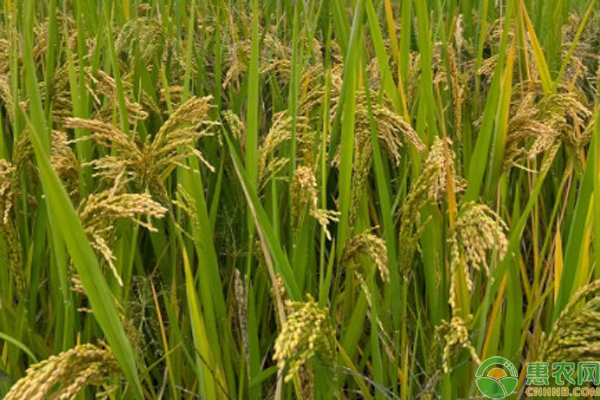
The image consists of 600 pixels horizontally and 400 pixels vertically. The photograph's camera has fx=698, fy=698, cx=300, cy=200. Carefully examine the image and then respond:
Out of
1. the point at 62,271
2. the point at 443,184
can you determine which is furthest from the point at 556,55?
the point at 62,271

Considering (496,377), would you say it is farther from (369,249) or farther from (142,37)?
(142,37)

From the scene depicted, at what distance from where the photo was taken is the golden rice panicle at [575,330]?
89 centimetres

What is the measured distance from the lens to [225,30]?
2.10 metres

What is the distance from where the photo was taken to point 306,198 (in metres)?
1.05

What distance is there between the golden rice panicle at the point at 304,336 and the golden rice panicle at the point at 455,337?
6.1 inches

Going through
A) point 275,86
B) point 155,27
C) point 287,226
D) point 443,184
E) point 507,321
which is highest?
point 155,27

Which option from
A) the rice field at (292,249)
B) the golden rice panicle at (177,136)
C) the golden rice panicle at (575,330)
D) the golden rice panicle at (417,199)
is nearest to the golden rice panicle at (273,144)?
the rice field at (292,249)

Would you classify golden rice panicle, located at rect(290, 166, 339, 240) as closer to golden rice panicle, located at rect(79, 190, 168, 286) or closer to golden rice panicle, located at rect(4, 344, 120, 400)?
golden rice panicle, located at rect(79, 190, 168, 286)

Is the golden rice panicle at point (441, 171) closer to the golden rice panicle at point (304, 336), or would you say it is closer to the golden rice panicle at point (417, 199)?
the golden rice panicle at point (417, 199)

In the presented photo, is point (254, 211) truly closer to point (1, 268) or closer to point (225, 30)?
point (1, 268)

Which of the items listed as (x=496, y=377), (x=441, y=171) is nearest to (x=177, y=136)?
(x=441, y=171)

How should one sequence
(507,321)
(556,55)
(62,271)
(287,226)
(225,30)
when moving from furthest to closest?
(225,30) < (556,55) < (287,226) < (507,321) < (62,271)

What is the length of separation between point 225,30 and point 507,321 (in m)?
1.33

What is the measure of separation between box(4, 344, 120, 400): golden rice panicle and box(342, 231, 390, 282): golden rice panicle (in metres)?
0.38
